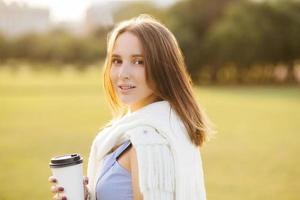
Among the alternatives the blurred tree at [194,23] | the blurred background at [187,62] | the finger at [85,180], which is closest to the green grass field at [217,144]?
the blurred background at [187,62]

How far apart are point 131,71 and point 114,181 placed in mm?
410

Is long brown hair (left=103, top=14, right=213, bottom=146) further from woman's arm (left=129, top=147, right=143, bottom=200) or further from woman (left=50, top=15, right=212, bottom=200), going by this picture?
woman's arm (left=129, top=147, right=143, bottom=200)

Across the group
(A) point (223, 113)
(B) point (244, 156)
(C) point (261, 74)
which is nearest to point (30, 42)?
(C) point (261, 74)

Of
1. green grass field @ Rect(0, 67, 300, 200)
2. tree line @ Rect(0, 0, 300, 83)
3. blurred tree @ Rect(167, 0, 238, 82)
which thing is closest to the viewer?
→ green grass field @ Rect(0, 67, 300, 200)

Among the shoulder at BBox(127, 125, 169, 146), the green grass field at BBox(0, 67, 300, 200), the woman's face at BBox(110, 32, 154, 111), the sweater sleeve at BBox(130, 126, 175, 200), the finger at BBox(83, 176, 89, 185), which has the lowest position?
the green grass field at BBox(0, 67, 300, 200)

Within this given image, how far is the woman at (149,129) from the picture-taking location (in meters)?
1.94

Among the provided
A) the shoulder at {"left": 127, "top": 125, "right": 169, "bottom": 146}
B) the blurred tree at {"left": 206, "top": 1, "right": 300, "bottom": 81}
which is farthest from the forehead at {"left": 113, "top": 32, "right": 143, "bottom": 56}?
the blurred tree at {"left": 206, "top": 1, "right": 300, "bottom": 81}

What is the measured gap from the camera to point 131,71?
2.12 metres

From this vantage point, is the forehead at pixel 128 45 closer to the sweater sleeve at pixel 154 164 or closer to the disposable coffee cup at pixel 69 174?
the sweater sleeve at pixel 154 164

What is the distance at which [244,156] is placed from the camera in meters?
9.58

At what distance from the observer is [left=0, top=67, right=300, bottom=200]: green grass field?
284 inches

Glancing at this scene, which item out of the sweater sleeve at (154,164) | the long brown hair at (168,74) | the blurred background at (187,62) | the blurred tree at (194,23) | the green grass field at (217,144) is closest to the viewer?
the sweater sleeve at (154,164)

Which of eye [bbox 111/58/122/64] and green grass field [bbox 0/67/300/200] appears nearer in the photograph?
eye [bbox 111/58/122/64]

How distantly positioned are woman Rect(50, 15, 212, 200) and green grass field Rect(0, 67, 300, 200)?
181 inches
